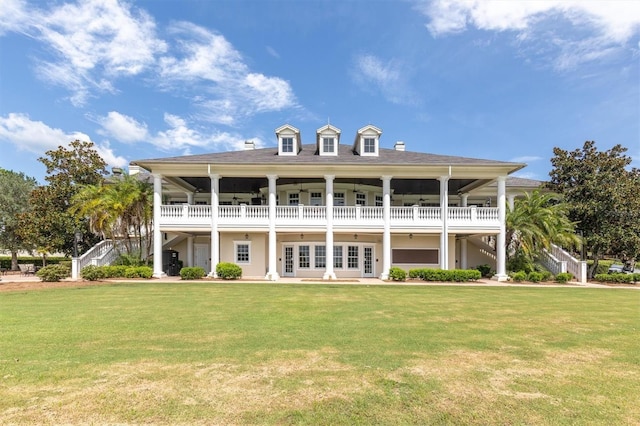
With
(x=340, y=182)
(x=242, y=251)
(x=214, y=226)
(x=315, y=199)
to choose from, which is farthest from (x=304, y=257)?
(x=214, y=226)

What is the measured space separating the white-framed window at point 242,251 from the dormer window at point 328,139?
8.05 metres

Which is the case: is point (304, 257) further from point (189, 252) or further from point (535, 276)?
point (535, 276)

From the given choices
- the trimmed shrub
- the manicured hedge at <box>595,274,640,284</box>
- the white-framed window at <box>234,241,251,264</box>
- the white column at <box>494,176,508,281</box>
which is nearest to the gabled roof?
the white column at <box>494,176,508,281</box>

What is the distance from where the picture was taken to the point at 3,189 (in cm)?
3180

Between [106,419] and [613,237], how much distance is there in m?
28.1

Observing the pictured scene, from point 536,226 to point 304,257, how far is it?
1469 cm

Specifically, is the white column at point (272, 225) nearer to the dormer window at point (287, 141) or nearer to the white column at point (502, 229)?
the dormer window at point (287, 141)

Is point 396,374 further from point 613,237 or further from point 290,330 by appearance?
point 613,237

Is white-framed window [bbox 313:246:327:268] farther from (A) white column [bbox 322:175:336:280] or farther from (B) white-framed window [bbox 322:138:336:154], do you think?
(B) white-framed window [bbox 322:138:336:154]

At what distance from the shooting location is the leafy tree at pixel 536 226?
20.2m

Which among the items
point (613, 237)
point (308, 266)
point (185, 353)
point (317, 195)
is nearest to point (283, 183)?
point (317, 195)

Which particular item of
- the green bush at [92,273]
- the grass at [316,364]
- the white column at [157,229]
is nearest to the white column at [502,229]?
the grass at [316,364]

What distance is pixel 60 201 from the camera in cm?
2445

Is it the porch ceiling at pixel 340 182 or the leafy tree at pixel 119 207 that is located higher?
the porch ceiling at pixel 340 182
